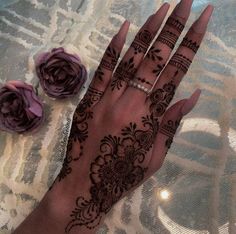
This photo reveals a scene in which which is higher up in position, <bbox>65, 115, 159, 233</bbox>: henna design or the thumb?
the thumb

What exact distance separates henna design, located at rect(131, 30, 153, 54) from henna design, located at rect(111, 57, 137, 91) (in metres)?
0.02

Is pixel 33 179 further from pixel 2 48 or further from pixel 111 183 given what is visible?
pixel 2 48

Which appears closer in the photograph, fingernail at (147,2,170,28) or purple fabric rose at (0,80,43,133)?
fingernail at (147,2,170,28)

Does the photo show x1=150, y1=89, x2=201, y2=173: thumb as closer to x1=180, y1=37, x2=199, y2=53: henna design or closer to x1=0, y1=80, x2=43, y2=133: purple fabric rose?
x1=180, y1=37, x2=199, y2=53: henna design

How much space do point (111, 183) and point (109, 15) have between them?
0.39 meters

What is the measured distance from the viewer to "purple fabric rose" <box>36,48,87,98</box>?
3.29 ft

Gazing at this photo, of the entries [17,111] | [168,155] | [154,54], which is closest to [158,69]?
[154,54]

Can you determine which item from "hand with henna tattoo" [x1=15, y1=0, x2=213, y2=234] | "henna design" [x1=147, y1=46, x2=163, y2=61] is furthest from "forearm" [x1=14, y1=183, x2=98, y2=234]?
"henna design" [x1=147, y1=46, x2=163, y2=61]

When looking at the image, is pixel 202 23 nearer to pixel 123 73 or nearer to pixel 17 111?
pixel 123 73

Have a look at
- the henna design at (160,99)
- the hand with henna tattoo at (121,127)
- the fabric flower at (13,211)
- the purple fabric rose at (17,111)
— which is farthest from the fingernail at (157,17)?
the fabric flower at (13,211)

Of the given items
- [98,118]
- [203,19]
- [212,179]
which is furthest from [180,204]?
[203,19]

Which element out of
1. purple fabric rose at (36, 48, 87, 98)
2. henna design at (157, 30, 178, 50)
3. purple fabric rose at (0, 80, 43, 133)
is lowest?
purple fabric rose at (0, 80, 43, 133)

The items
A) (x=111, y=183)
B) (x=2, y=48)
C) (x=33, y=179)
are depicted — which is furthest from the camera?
(x=2, y=48)

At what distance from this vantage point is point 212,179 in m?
0.93
